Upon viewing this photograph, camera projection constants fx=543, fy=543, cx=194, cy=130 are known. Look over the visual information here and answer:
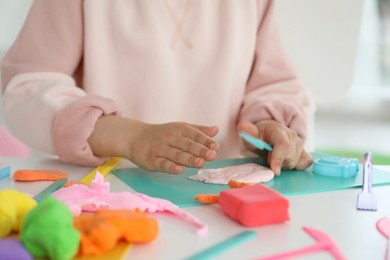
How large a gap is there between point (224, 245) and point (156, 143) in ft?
0.74

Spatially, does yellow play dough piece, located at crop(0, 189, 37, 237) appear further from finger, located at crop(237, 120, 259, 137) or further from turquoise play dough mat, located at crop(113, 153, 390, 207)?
finger, located at crop(237, 120, 259, 137)

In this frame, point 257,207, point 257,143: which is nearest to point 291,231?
point 257,207

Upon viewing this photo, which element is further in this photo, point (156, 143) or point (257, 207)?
point (156, 143)

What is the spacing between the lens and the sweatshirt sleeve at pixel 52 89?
0.60 meters

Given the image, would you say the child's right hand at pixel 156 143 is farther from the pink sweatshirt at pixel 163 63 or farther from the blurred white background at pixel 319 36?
the blurred white background at pixel 319 36

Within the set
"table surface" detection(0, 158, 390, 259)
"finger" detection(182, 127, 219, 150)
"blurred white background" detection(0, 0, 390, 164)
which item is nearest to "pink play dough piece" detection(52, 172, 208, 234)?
"table surface" detection(0, 158, 390, 259)

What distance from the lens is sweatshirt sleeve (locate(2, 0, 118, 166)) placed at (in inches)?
23.7

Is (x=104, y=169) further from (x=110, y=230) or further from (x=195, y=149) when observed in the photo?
(x=110, y=230)

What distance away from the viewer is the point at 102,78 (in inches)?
30.9

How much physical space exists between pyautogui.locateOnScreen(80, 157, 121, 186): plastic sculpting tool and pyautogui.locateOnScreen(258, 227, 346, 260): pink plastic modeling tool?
23 cm

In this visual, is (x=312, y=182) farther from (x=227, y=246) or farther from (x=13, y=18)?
(x=13, y=18)

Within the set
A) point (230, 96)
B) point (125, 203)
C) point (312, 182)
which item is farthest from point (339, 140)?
point (125, 203)

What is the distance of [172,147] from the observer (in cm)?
55

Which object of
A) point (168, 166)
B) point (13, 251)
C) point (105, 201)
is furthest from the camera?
point (168, 166)
